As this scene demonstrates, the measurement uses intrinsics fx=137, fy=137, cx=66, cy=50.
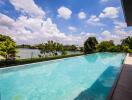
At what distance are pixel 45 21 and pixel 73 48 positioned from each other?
18160 millimetres

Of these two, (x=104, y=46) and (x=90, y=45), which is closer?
(x=90, y=45)

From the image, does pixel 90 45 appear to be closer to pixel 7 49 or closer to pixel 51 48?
pixel 51 48

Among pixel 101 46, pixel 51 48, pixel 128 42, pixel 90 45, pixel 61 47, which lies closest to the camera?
pixel 51 48

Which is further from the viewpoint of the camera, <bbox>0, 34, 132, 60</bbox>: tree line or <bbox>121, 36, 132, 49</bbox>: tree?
<bbox>121, 36, 132, 49</bbox>: tree

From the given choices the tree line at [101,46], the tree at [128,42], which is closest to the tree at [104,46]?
the tree line at [101,46]

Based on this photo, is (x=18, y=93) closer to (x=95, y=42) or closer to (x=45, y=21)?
(x=45, y=21)

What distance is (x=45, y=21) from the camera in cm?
2641

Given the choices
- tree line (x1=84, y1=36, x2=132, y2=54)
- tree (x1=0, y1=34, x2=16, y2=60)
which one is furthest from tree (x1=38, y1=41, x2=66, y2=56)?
Result: tree (x1=0, y1=34, x2=16, y2=60)

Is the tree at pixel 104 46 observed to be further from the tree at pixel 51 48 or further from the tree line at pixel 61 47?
the tree at pixel 51 48

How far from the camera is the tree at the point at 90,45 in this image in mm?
32219

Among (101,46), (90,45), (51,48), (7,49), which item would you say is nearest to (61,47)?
(51,48)

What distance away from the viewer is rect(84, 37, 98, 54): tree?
32219 mm

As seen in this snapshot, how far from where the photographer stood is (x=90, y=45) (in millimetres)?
32719

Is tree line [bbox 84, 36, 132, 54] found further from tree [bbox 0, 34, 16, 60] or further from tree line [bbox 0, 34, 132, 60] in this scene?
tree [bbox 0, 34, 16, 60]
